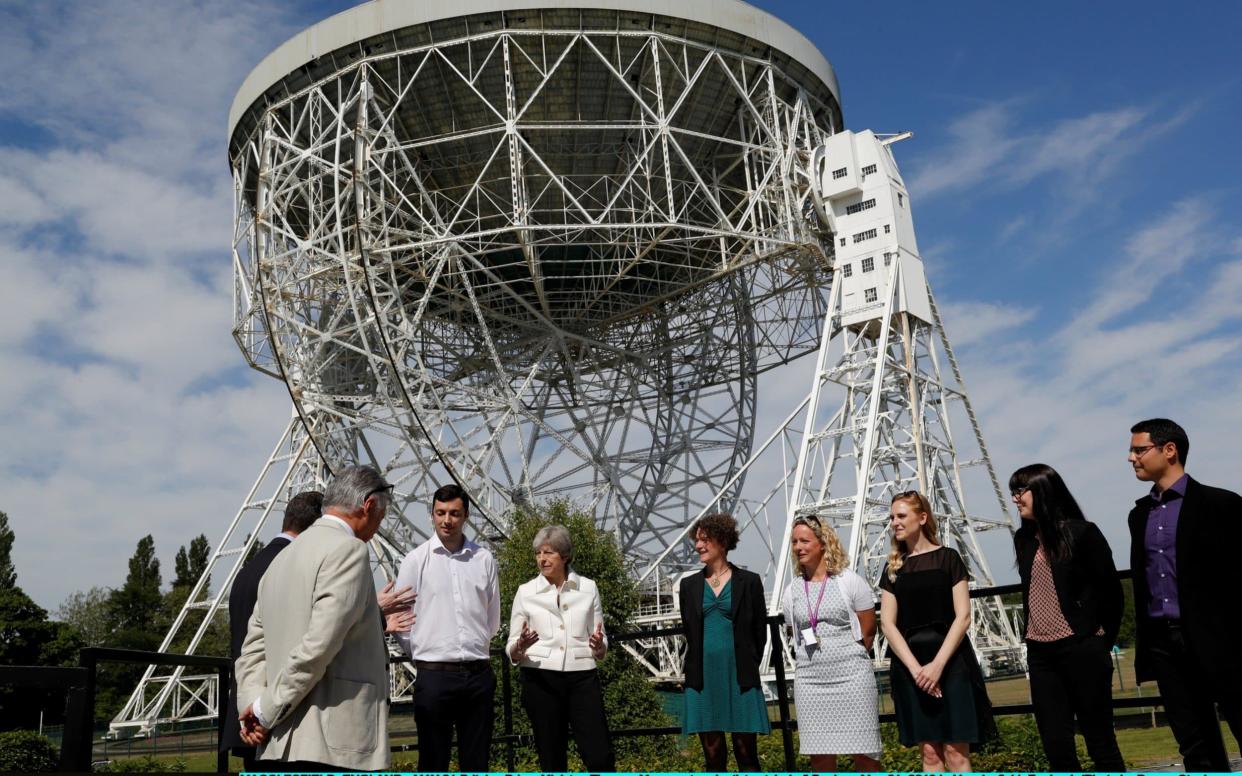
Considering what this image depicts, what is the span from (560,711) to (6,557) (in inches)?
2426

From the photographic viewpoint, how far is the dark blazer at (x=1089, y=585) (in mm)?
5500

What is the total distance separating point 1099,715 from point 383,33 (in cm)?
1936

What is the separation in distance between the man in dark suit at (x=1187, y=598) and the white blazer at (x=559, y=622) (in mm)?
2801

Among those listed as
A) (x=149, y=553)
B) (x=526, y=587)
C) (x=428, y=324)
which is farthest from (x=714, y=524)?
(x=149, y=553)

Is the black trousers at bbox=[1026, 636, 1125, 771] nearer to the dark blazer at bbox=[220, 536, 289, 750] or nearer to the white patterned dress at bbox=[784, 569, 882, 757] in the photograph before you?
the white patterned dress at bbox=[784, 569, 882, 757]

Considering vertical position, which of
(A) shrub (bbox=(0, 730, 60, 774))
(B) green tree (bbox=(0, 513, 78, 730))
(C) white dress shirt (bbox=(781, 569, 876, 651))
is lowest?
(A) shrub (bbox=(0, 730, 60, 774))

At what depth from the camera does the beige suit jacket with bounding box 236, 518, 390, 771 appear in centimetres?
432

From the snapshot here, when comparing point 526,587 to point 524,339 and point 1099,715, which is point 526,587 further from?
point 524,339

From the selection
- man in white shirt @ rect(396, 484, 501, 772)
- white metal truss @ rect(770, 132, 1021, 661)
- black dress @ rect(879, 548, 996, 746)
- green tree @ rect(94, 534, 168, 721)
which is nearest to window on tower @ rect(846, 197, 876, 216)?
white metal truss @ rect(770, 132, 1021, 661)

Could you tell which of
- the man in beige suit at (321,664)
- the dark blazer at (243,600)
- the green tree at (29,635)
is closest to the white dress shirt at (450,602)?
the dark blazer at (243,600)

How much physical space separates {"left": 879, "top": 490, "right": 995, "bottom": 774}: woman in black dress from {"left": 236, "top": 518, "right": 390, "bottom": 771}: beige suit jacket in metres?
2.73

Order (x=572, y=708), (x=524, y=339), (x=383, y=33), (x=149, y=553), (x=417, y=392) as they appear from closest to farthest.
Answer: (x=572, y=708) < (x=383, y=33) < (x=417, y=392) < (x=524, y=339) < (x=149, y=553)

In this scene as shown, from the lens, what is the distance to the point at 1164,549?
5199mm

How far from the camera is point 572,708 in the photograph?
6.38m
